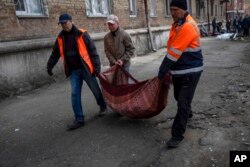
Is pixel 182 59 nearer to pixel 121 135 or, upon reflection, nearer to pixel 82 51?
pixel 121 135

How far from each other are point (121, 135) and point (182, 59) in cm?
146

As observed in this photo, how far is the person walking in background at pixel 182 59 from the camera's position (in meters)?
3.52

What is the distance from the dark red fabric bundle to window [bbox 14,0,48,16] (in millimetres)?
3955

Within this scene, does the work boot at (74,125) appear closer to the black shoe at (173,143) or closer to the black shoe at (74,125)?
the black shoe at (74,125)

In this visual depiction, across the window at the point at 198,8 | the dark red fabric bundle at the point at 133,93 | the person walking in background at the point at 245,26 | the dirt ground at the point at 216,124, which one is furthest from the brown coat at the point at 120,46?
the window at the point at 198,8

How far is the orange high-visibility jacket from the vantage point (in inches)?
138

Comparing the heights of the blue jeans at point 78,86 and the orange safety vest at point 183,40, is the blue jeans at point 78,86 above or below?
below

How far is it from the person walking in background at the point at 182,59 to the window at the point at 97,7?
7.41 metres

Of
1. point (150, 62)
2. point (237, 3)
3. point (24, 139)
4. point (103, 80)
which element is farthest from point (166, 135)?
point (237, 3)

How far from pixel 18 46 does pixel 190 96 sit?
192 inches

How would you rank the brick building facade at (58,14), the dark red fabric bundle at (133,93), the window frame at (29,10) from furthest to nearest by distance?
the window frame at (29,10), the brick building facade at (58,14), the dark red fabric bundle at (133,93)

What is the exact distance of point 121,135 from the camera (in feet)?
14.4

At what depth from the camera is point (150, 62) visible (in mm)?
11555

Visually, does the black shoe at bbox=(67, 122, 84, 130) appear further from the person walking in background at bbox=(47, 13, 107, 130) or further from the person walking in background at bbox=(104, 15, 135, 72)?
the person walking in background at bbox=(104, 15, 135, 72)
